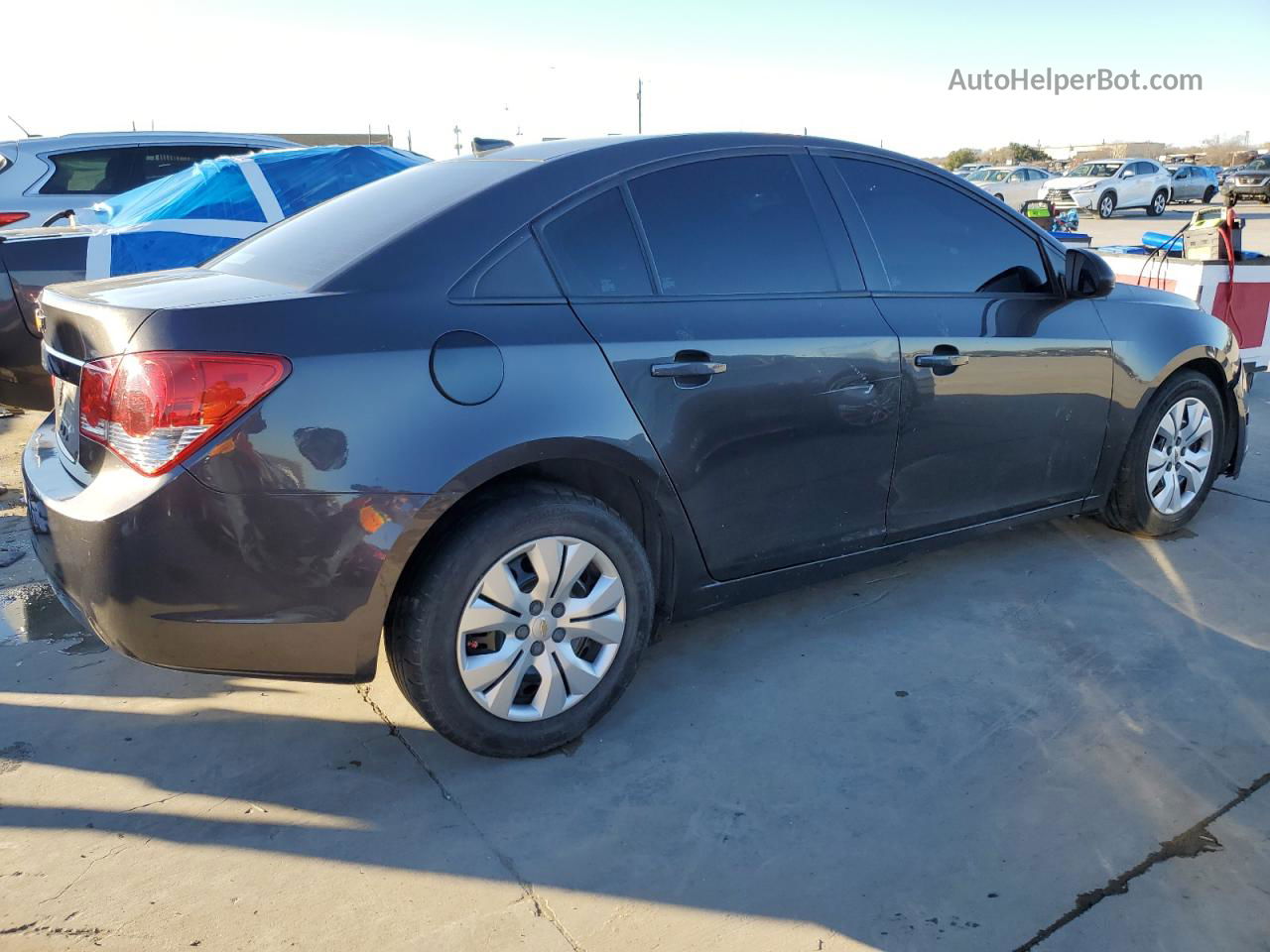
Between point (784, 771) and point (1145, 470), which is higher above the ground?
point (1145, 470)

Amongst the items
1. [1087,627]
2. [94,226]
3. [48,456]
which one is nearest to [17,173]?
[94,226]

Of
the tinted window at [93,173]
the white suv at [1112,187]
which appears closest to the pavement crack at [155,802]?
the tinted window at [93,173]

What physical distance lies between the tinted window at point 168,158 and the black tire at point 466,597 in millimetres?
6295

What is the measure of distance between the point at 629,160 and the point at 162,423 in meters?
1.53

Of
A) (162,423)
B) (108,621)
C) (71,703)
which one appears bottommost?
(71,703)

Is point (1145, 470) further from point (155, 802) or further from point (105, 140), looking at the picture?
point (105, 140)

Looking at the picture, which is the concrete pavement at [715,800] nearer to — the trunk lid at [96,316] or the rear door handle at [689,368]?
the trunk lid at [96,316]

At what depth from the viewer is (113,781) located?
2.75 meters


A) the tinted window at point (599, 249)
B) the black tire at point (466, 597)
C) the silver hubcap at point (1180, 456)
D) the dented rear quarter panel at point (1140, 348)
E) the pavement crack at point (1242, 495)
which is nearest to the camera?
the black tire at point (466, 597)

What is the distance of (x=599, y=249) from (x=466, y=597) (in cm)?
106

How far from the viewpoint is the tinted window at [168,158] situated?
25.1 ft

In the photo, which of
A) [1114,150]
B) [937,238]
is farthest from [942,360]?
[1114,150]

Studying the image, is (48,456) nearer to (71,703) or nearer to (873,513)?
(71,703)

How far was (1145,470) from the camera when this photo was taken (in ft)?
14.2
